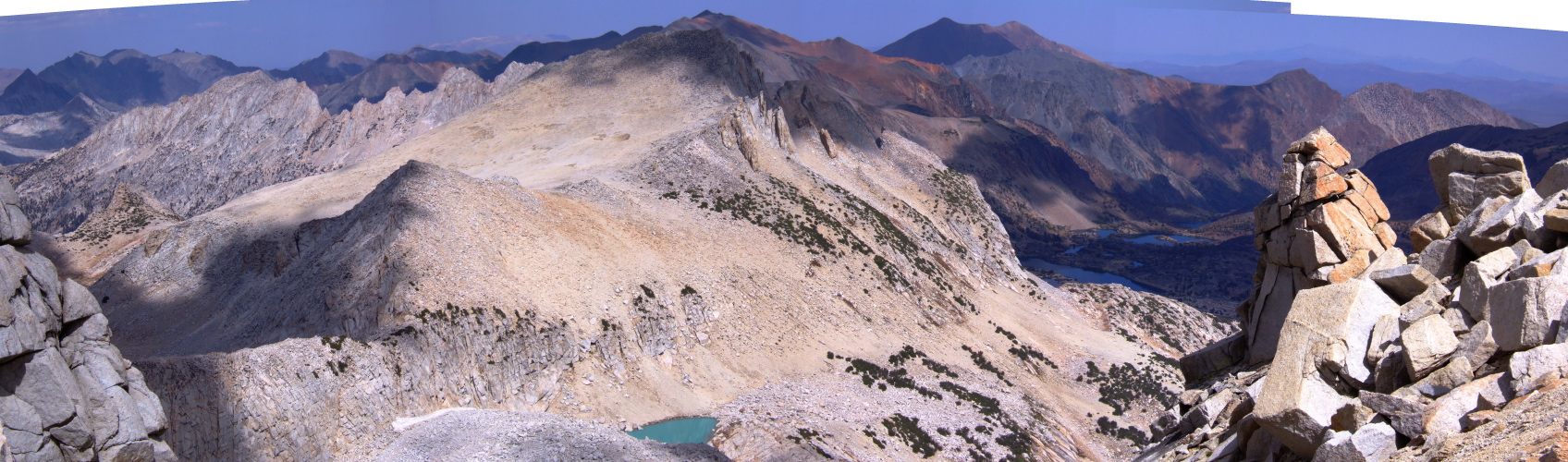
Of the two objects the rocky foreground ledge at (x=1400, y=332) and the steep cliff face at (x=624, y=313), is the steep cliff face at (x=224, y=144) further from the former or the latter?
the rocky foreground ledge at (x=1400, y=332)

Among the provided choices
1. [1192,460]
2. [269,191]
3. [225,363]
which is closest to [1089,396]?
[1192,460]

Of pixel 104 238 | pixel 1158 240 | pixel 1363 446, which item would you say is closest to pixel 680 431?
pixel 1363 446

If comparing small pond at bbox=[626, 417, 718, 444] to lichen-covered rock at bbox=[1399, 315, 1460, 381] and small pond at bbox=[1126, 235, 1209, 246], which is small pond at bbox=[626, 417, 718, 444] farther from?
small pond at bbox=[1126, 235, 1209, 246]

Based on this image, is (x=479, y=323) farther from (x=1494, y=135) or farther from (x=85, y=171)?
(x=1494, y=135)

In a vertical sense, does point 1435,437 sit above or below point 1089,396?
above

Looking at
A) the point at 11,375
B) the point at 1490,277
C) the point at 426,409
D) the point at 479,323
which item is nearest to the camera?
the point at 1490,277

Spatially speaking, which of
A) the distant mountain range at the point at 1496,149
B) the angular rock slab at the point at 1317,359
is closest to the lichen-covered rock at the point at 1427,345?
the angular rock slab at the point at 1317,359

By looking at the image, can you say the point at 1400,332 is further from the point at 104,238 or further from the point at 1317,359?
the point at 104,238
